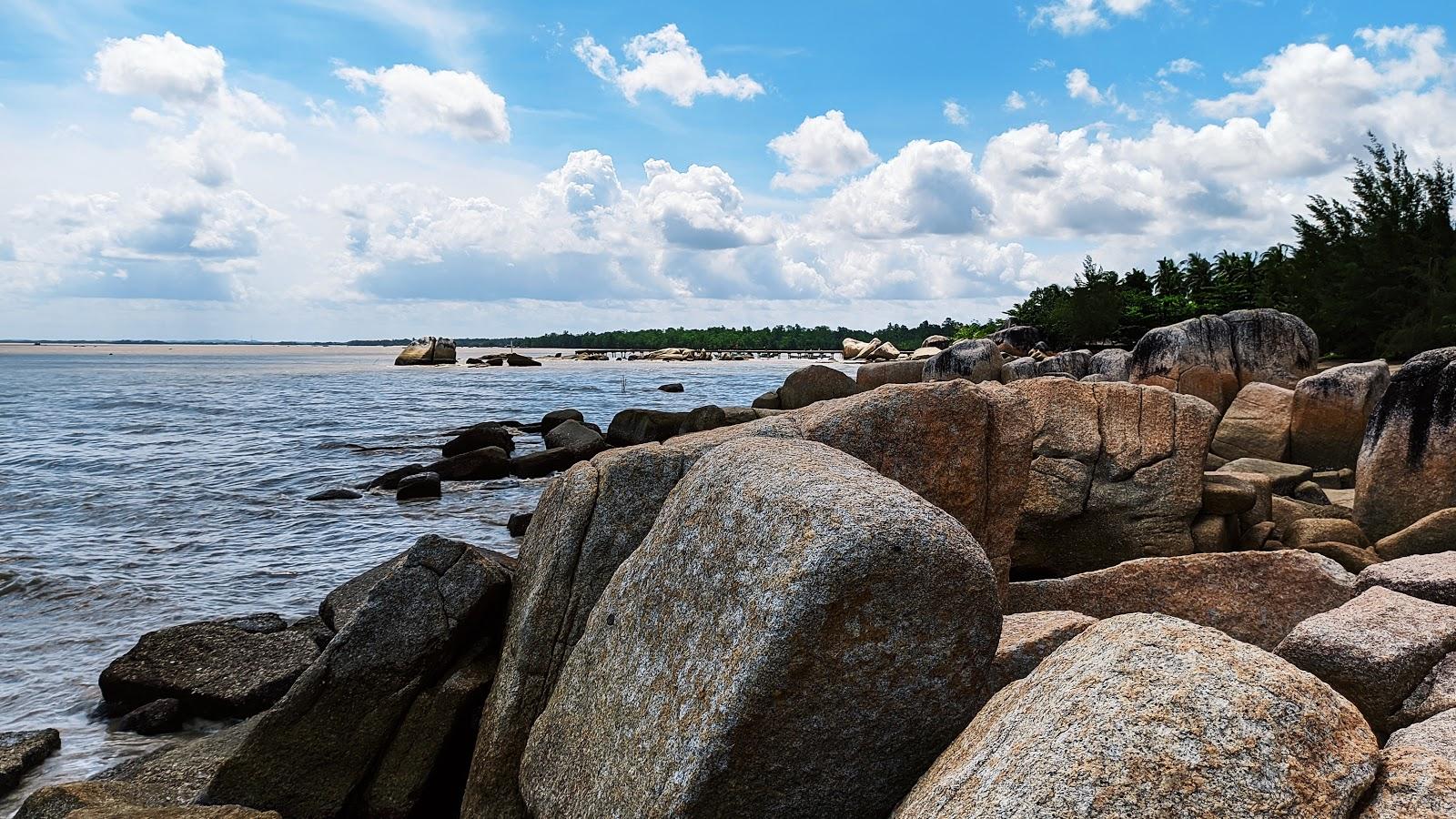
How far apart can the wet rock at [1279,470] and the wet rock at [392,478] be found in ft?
57.1

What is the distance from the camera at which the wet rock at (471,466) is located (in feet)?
77.6

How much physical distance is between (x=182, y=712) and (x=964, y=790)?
8.36m

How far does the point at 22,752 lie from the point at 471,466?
51.0 ft

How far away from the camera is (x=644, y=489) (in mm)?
6918

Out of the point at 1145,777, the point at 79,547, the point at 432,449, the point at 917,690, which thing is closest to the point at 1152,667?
the point at 1145,777

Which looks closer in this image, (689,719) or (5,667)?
(689,719)

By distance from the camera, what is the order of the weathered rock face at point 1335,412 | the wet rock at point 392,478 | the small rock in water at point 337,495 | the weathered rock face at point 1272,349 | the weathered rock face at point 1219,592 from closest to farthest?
the weathered rock face at point 1219,592 → the weathered rock face at point 1335,412 → the small rock in water at point 337,495 → the wet rock at point 392,478 → the weathered rock face at point 1272,349

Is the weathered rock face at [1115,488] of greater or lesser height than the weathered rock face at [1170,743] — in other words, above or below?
below

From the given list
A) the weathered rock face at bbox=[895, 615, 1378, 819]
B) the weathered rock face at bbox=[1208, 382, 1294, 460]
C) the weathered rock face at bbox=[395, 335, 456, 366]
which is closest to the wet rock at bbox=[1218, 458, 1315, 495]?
the weathered rock face at bbox=[1208, 382, 1294, 460]

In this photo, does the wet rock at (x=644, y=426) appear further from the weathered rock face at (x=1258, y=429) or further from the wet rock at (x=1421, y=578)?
the wet rock at (x=1421, y=578)

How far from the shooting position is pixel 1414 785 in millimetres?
3348

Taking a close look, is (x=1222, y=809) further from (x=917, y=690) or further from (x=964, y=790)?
(x=917, y=690)

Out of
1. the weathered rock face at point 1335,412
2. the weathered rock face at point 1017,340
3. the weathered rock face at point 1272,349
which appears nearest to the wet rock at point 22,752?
the weathered rock face at point 1335,412

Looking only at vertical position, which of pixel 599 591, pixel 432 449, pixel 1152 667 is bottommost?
pixel 432 449
